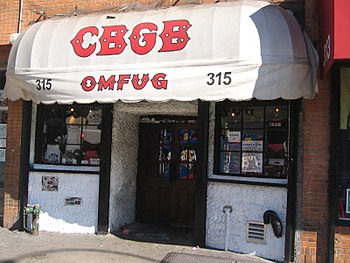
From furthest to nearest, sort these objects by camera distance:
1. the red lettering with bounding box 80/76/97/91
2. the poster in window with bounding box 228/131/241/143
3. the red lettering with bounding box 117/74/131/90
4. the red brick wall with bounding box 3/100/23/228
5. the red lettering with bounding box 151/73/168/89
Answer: the red brick wall with bounding box 3/100/23/228
the poster in window with bounding box 228/131/241/143
the red lettering with bounding box 80/76/97/91
the red lettering with bounding box 117/74/131/90
the red lettering with bounding box 151/73/168/89

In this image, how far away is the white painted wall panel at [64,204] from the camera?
728cm

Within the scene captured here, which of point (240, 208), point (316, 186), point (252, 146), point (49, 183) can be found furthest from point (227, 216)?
point (49, 183)

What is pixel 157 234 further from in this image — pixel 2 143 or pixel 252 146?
pixel 2 143

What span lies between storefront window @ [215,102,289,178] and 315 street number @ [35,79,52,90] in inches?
112

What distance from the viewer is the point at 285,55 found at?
5.30m

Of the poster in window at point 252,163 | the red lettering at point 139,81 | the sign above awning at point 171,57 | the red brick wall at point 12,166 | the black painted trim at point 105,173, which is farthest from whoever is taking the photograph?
the red brick wall at point 12,166

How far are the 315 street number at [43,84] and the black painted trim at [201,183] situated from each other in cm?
257

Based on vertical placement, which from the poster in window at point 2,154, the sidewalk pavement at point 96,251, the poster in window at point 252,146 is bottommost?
the sidewalk pavement at point 96,251

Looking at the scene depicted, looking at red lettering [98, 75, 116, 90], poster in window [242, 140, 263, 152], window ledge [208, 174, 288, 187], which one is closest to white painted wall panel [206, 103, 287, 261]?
window ledge [208, 174, 288, 187]

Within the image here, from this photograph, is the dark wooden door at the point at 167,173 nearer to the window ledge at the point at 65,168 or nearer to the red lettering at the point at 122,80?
the window ledge at the point at 65,168

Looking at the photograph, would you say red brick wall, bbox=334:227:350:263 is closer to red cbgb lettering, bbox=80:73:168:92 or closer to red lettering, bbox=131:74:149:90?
red cbgb lettering, bbox=80:73:168:92

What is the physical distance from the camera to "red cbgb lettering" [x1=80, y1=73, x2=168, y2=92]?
573 centimetres

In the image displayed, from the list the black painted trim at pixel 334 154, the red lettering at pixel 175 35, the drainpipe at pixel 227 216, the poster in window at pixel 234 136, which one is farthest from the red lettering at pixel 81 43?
the black painted trim at pixel 334 154

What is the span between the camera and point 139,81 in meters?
5.84
